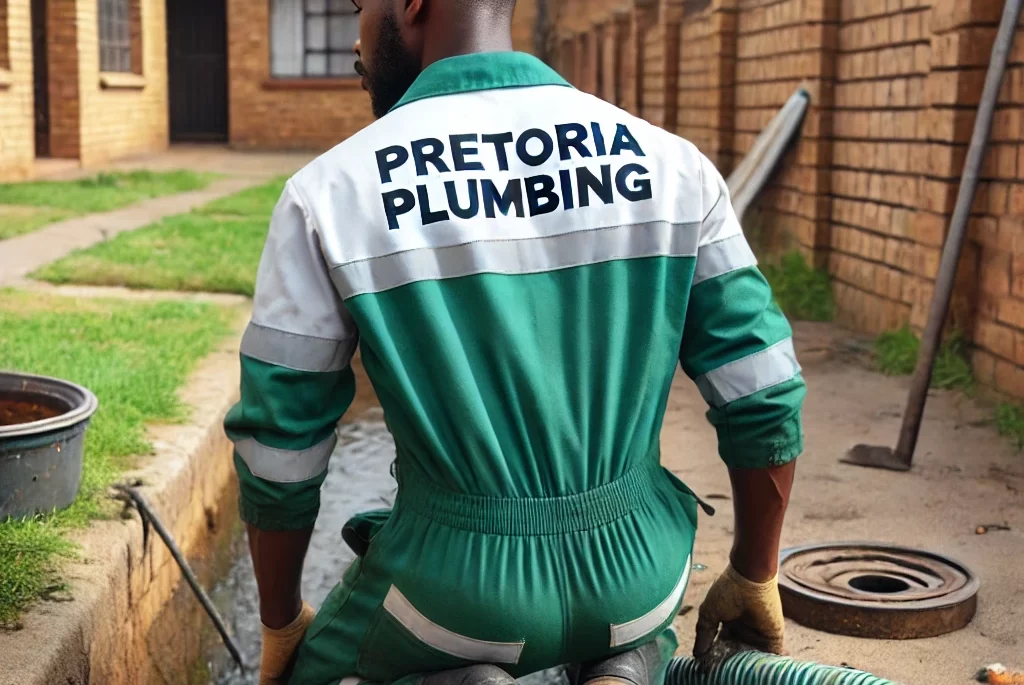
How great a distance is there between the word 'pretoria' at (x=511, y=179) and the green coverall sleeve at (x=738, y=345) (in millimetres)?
134

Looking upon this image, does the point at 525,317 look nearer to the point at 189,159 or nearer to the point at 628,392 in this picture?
the point at 628,392

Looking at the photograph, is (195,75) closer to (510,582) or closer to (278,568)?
(278,568)

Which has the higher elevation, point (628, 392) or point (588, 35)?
point (588, 35)

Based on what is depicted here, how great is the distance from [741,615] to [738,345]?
500 millimetres

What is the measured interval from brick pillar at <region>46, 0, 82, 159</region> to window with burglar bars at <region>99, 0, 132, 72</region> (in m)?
1.90

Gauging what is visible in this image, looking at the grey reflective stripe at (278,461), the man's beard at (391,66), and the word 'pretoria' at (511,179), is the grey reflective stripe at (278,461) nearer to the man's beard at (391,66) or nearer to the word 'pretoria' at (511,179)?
the word 'pretoria' at (511,179)

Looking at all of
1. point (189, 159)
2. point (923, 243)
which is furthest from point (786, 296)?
point (189, 159)

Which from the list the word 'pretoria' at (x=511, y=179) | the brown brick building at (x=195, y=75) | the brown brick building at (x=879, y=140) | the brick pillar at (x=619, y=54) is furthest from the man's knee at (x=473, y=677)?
the brown brick building at (x=195, y=75)

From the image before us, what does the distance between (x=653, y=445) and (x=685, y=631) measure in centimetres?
139

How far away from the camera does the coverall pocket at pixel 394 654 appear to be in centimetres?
183

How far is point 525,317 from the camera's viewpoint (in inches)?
69.9

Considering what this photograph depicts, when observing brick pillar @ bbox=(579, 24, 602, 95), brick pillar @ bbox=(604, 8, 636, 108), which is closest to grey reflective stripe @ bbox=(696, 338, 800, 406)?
brick pillar @ bbox=(604, 8, 636, 108)

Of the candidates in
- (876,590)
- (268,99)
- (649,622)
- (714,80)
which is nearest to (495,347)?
(649,622)

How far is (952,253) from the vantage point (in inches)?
187
